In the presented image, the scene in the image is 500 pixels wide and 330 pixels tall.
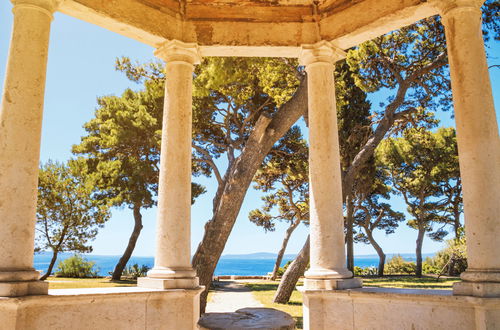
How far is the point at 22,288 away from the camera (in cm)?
869

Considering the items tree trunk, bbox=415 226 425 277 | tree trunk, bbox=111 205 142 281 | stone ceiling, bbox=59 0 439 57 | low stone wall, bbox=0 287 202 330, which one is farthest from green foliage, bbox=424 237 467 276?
tree trunk, bbox=111 205 142 281

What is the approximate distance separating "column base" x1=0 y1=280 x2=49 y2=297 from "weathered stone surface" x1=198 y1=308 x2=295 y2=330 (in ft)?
12.7

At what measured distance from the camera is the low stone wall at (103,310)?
8.59 m

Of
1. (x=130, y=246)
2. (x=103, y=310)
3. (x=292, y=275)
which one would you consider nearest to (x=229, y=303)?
(x=292, y=275)

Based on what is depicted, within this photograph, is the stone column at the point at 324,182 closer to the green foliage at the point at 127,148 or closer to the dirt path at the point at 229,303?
the dirt path at the point at 229,303

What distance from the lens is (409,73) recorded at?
2628 centimetres

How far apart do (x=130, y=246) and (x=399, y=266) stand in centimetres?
4110

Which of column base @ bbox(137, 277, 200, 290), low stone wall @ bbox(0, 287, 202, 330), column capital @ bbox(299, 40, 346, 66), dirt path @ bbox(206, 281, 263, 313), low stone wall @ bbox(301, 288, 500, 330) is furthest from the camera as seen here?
dirt path @ bbox(206, 281, 263, 313)

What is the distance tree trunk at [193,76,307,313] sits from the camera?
19016 mm

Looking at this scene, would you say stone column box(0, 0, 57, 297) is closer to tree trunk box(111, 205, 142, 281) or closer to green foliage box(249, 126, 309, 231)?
green foliage box(249, 126, 309, 231)

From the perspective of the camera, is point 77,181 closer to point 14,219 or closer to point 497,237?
point 14,219

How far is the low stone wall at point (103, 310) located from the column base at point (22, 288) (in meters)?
0.17

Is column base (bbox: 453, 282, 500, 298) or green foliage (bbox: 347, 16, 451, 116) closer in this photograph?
column base (bbox: 453, 282, 500, 298)

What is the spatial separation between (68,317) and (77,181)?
29.3 metres
